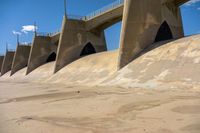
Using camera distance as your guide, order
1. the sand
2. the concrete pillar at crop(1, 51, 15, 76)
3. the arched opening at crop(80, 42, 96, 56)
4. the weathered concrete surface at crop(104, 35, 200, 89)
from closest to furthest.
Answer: the sand
the weathered concrete surface at crop(104, 35, 200, 89)
the arched opening at crop(80, 42, 96, 56)
the concrete pillar at crop(1, 51, 15, 76)

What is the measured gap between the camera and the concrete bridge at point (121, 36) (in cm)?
1977

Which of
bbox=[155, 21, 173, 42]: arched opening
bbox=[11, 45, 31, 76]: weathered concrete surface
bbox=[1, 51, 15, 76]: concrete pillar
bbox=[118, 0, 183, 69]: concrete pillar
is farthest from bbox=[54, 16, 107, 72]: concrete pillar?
bbox=[1, 51, 15, 76]: concrete pillar

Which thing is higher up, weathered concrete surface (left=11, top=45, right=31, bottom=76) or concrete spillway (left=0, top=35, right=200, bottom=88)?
weathered concrete surface (left=11, top=45, right=31, bottom=76)

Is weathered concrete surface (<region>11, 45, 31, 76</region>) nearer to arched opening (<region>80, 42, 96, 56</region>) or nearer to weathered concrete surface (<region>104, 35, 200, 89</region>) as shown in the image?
arched opening (<region>80, 42, 96, 56</region>)

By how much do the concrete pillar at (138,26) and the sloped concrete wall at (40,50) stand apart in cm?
2455

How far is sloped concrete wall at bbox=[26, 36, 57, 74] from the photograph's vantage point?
4181 centimetres

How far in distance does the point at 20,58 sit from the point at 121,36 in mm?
33820

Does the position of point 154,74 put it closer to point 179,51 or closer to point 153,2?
point 179,51

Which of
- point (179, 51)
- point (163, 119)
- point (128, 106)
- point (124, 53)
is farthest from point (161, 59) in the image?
point (163, 119)

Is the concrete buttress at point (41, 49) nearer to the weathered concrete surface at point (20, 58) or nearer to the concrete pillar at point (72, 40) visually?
the weathered concrete surface at point (20, 58)

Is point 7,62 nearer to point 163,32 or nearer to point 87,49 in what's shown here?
point 87,49

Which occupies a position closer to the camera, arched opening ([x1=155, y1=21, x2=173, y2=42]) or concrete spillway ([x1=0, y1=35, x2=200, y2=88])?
concrete spillway ([x1=0, y1=35, x2=200, y2=88])

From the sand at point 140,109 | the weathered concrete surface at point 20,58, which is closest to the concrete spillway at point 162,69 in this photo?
the sand at point 140,109

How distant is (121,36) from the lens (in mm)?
20250
